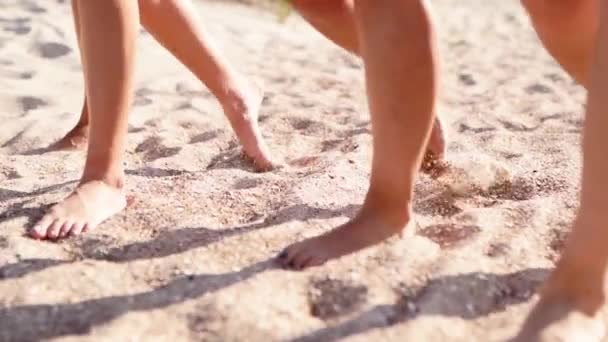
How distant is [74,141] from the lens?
243 centimetres

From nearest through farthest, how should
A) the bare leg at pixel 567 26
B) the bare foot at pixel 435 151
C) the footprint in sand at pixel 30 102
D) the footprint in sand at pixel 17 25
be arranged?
the bare leg at pixel 567 26, the bare foot at pixel 435 151, the footprint in sand at pixel 30 102, the footprint in sand at pixel 17 25

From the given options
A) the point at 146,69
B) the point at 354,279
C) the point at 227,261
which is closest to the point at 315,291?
the point at 354,279

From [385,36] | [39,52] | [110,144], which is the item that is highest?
[385,36]

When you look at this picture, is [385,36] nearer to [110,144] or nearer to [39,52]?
[110,144]

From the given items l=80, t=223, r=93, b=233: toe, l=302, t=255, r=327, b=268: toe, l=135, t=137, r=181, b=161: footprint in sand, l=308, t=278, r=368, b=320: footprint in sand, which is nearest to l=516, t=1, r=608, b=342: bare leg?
l=308, t=278, r=368, b=320: footprint in sand

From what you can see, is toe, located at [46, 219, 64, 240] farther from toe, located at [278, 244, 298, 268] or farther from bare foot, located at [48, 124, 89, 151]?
bare foot, located at [48, 124, 89, 151]

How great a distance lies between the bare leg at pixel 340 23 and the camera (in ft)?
6.64

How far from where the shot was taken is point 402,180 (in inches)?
57.1

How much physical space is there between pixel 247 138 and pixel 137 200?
18.9 inches

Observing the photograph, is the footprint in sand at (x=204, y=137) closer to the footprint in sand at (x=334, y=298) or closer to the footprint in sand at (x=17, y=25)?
the footprint in sand at (x=334, y=298)

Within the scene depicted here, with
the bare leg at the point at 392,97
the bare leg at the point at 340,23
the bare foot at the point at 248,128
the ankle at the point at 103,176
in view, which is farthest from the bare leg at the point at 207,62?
the bare leg at the point at 392,97

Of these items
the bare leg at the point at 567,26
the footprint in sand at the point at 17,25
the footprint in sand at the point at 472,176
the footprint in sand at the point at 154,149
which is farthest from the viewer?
the footprint in sand at the point at 17,25

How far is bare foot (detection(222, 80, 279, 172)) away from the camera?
7.05 feet

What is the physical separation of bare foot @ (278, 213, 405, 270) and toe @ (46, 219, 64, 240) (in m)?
0.44
